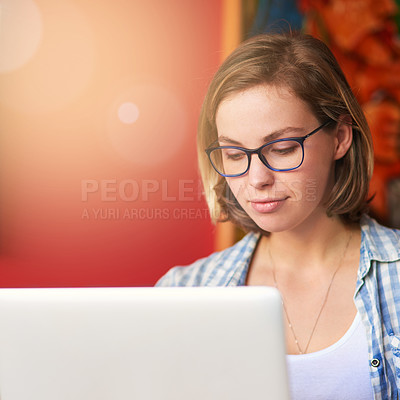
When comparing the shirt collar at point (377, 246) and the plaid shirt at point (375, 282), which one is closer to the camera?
the plaid shirt at point (375, 282)

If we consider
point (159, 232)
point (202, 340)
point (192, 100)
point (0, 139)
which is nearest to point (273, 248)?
point (159, 232)

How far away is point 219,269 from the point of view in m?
1.71

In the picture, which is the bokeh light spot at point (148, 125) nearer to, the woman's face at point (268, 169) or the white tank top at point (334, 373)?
the woman's face at point (268, 169)

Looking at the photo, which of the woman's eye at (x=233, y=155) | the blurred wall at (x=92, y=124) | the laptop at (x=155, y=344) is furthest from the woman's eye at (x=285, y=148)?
the laptop at (x=155, y=344)

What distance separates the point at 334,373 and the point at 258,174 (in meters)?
0.63

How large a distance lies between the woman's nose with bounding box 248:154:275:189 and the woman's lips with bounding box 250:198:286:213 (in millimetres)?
53

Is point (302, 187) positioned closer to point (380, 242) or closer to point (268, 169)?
point (268, 169)

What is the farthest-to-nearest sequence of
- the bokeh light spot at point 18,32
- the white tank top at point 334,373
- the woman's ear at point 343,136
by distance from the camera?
the bokeh light spot at point 18,32
the woman's ear at point 343,136
the white tank top at point 334,373

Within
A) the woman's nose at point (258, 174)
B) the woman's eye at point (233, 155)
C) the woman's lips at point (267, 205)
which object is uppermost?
the woman's eye at point (233, 155)

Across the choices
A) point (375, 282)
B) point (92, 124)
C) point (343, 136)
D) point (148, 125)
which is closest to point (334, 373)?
point (375, 282)

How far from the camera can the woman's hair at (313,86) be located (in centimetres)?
159

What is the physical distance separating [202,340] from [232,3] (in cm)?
174

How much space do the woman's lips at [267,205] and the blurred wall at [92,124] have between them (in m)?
0.55

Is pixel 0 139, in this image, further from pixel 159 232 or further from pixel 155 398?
pixel 155 398
